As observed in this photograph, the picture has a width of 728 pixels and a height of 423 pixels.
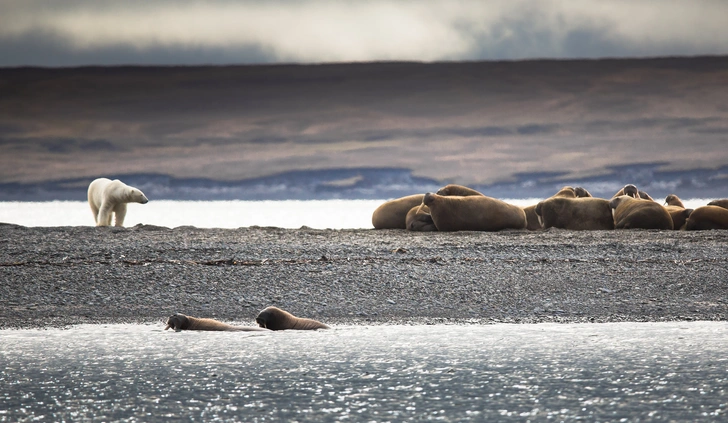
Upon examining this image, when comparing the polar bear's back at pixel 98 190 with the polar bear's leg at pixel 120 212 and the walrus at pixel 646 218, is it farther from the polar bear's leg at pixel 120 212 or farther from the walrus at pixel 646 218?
the walrus at pixel 646 218

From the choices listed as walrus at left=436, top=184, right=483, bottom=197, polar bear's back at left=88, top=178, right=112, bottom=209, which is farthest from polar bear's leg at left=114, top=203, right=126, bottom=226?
walrus at left=436, top=184, right=483, bottom=197

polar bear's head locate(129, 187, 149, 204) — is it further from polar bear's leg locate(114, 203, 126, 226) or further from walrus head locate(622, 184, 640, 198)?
walrus head locate(622, 184, 640, 198)

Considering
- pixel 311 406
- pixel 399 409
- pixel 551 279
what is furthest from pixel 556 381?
pixel 551 279

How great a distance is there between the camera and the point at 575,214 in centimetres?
1602

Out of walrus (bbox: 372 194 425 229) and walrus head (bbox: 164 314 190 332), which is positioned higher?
walrus (bbox: 372 194 425 229)

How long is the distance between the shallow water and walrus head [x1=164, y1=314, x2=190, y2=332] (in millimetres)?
147

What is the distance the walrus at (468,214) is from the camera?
15.2 m

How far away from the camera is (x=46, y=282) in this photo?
9625 mm

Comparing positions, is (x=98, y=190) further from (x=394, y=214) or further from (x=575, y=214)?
(x=575, y=214)

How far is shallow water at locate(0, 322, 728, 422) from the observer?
201 inches

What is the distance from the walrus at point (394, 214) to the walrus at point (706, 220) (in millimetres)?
4932

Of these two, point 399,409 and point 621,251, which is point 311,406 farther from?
point 621,251

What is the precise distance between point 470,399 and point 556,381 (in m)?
0.74

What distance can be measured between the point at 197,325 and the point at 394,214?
364 inches
